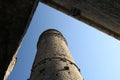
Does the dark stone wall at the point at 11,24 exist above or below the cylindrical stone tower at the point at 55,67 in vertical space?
below

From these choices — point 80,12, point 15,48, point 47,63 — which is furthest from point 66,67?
point 15,48

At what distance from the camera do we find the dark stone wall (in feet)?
3.92

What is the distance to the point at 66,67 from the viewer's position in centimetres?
614

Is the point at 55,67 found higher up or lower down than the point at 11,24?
higher up

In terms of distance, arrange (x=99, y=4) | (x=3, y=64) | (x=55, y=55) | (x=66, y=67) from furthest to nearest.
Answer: (x=55, y=55) → (x=66, y=67) → (x=99, y=4) → (x=3, y=64)

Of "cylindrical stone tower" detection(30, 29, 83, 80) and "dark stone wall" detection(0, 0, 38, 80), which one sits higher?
"cylindrical stone tower" detection(30, 29, 83, 80)

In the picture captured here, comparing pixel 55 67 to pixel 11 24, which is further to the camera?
pixel 55 67

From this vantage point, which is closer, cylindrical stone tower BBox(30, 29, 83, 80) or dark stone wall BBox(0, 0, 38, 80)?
dark stone wall BBox(0, 0, 38, 80)

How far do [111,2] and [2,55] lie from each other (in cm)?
117

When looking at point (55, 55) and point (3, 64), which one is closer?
point (3, 64)

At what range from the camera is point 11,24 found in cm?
122

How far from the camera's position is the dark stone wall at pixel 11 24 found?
1.20 metres

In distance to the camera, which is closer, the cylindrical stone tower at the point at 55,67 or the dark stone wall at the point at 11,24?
the dark stone wall at the point at 11,24

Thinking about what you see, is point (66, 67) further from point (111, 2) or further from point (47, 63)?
point (111, 2)
